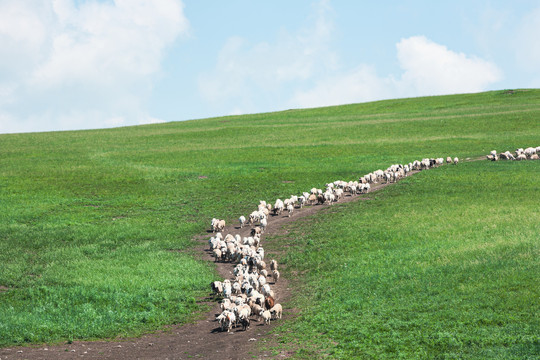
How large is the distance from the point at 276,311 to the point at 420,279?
20.2ft

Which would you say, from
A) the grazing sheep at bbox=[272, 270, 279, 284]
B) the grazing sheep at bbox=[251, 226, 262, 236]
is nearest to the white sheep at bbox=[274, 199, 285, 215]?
the grazing sheep at bbox=[251, 226, 262, 236]

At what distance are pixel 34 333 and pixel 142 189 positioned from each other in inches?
1228

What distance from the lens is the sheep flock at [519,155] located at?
183ft

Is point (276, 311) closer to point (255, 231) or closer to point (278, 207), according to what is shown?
point (255, 231)

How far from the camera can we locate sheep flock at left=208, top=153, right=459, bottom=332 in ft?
67.9

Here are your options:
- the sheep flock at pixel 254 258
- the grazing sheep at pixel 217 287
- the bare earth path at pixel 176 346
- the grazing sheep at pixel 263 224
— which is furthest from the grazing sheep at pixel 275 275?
the grazing sheep at pixel 263 224

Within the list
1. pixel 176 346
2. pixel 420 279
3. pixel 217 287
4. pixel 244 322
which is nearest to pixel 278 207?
pixel 217 287

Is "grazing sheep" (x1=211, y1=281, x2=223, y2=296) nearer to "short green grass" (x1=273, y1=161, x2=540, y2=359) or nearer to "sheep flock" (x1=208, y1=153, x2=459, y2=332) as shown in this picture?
"sheep flock" (x1=208, y1=153, x2=459, y2=332)

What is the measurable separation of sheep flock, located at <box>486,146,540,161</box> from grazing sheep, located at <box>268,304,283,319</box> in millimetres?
42588

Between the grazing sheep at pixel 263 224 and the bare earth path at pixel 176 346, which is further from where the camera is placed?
the grazing sheep at pixel 263 224

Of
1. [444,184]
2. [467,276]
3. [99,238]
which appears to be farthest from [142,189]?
[467,276]

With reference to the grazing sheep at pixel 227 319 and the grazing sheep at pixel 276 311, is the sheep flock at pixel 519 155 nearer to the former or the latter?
the grazing sheep at pixel 276 311

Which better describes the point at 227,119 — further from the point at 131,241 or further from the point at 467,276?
the point at 467,276

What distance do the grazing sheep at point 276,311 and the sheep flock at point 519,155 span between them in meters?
42.6
